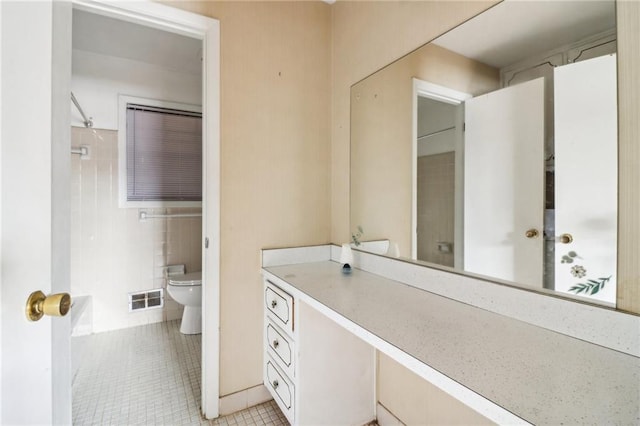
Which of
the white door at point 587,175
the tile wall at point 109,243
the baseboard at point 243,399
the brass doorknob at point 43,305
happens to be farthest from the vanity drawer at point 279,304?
the tile wall at point 109,243

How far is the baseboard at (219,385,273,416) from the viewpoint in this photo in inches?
61.3

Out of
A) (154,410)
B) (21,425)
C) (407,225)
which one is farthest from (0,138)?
(154,410)

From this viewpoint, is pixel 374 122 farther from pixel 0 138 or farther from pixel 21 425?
pixel 21 425

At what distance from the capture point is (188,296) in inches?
94.7

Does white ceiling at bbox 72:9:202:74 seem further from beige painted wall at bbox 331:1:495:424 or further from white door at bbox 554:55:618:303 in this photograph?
white door at bbox 554:55:618:303

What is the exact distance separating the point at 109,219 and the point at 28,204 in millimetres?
2350

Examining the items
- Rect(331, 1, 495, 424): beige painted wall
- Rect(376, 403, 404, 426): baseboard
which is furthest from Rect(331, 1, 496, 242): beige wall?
Rect(376, 403, 404, 426): baseboard

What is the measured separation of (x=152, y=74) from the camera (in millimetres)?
2641

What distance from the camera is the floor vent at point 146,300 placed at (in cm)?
260

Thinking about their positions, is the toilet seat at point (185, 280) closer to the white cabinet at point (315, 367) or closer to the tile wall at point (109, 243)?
the tile wall at point (109, 243)

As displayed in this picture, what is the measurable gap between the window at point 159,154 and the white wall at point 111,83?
0.26 ft

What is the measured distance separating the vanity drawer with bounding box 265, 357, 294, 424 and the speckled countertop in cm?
55

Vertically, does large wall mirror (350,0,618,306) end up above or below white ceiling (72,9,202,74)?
below

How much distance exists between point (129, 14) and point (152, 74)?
146cm
